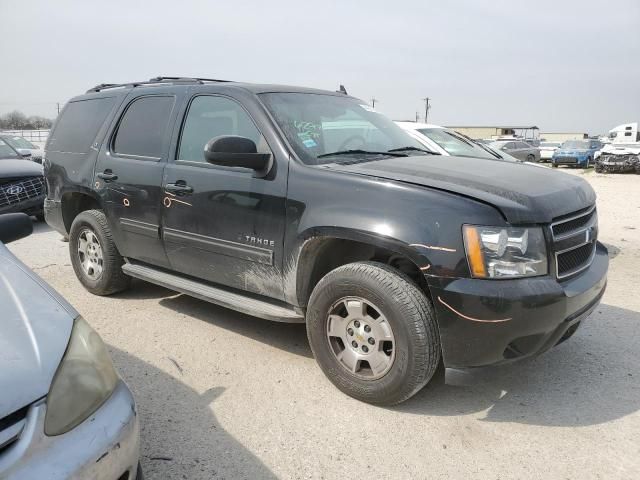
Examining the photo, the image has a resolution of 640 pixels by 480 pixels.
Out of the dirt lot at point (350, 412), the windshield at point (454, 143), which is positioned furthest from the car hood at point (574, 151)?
the dirt lot at point (350, 412)

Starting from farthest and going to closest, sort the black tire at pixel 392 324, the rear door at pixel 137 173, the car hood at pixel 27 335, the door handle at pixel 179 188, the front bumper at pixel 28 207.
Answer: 1. the front bumper at pixel 28 207
2. the rear door at pixel 137 173
3. the door handle at pixel 179 188
4. the black tire at pixel 392 324
5. the car hood at pixel 27 335

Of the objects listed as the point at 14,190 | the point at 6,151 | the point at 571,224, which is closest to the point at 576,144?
the point at 6,151

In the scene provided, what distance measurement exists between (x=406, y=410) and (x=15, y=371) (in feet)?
6.79

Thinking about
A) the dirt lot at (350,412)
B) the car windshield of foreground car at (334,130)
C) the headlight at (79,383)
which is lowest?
the dirt lot at (350,412)

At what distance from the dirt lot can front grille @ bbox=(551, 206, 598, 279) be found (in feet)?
2.69

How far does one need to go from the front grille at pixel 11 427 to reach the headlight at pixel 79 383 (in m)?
0.07

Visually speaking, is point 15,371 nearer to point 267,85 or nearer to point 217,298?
point 217,298

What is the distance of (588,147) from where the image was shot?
91.1ft

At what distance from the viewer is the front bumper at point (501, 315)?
255 cm

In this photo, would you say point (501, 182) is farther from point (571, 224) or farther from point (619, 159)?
point (619, 159)

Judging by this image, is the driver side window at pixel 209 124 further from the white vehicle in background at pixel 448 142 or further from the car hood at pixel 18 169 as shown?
the car hood at pixel 18 169

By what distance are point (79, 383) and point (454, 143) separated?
6.48m

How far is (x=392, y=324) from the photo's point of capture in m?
2.79

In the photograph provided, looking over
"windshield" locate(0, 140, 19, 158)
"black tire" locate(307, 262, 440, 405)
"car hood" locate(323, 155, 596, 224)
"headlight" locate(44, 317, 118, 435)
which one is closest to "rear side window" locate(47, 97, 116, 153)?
"car hood" locate(323, 155, 596, 224)
